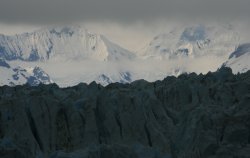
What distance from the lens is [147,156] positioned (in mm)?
58031

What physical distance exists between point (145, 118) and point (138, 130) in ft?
6.48

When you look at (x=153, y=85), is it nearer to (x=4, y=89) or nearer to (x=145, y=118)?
(x=4, y=89)

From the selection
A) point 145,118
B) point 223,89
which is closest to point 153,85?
point 223,89

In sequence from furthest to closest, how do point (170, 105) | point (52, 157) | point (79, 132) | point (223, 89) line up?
1. point (170, 105)
2. point (223, 89)
3. point (79, 132)
4. point (52, 157)

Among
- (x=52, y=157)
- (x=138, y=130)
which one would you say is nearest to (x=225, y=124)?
(x=52, y=157)

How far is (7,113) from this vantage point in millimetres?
85500

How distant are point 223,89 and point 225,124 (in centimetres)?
4189

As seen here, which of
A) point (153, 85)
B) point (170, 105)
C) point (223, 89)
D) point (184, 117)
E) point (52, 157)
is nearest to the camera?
point (52, 157)

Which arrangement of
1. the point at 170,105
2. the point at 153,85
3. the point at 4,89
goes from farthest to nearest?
the point at 153,85 → the point at 4,89 → the point at 170,105

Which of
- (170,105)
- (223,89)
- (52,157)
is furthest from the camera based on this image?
(170,105)

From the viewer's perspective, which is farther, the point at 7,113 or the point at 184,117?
the point at 7,113

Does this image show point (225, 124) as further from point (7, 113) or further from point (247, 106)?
point (7, 113)

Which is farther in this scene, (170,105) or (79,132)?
(170,105)

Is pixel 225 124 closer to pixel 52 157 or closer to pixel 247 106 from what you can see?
pixel 247 106
